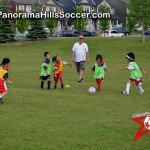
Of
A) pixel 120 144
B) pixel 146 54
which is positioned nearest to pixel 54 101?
pixel 120 144

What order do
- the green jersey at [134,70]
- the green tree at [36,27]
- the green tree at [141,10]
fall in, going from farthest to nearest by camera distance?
the green tree at [36,27] < the green tree at [141,10] < the green jersey at [134,70]

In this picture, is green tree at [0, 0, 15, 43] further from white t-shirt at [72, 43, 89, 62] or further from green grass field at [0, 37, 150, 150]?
green grass field at [0, 37, 150, 150]

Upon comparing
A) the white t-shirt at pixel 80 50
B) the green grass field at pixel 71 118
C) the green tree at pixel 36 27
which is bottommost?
the green grass field at pixel 71 118

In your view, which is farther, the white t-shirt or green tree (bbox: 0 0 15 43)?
green tree (bbox: 0 0 15 43)

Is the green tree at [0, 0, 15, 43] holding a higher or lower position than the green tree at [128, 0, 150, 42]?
lower

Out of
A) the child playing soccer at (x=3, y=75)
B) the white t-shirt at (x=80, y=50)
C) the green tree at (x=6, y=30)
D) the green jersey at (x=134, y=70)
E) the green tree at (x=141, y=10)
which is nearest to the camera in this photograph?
the child playing soccer at (x=3, y=75)

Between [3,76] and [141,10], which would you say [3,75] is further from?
[141,10]

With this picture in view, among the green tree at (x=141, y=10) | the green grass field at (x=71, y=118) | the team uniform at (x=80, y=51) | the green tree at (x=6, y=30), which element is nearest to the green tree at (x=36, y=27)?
the green tree at (x=6, y=30)

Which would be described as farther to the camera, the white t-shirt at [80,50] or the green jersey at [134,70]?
the white t-shirt at [80,50]

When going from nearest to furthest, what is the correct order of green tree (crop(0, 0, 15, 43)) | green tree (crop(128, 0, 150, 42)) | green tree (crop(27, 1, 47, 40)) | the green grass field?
the green grass field < green tree (crop(128, 0, 150, 42)) < green tree (crop(0, 0, 15, 43)) < green tree (crop(27, 1, 47, 40))

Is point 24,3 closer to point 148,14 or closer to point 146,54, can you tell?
point 148,14

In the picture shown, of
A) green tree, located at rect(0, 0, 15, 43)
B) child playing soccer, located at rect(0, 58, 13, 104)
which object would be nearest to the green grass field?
child playing soccer, located at rect(0, 58, 13, 104)

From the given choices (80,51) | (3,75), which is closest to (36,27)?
(80,51)

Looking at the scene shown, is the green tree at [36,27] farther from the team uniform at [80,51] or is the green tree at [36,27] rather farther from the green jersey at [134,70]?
the green jersey at [134,70]
